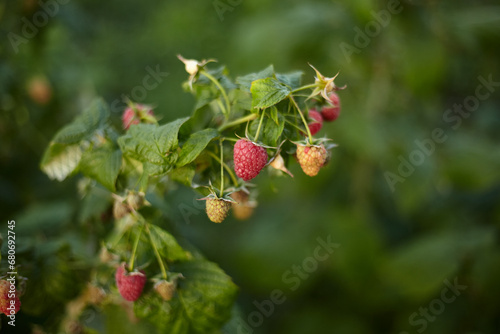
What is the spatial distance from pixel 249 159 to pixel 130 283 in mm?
289

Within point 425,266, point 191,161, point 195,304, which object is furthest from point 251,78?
point 425,266

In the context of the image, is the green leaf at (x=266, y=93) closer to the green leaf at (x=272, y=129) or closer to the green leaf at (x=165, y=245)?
the green leaf at (x=272, y=129)

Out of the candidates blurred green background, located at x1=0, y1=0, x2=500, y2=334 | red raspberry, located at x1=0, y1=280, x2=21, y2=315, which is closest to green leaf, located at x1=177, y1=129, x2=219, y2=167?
red raspberry, located at x1=0, y1=280, x2=21, y2=315

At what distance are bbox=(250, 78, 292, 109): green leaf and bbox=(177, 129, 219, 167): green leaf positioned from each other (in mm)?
88

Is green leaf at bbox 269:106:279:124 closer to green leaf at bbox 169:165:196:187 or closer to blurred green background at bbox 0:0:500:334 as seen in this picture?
green leaf at bbox 169:165:196:187

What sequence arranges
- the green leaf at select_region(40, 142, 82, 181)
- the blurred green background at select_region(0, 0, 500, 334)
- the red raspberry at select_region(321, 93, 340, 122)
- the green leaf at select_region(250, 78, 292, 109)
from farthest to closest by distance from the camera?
the blurred green background at select_region(0, 0, 500, 334) < the green leaf at select_region(40, 142, 82, 181) < the red raspberry at select_region(321, 93, 340, 122) < the green leaf at select_region(250, 78, 292, 109)

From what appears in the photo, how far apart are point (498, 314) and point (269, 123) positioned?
1190mm

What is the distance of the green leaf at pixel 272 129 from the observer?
2.13ft

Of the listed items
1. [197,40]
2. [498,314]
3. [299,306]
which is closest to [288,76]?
[498,314]

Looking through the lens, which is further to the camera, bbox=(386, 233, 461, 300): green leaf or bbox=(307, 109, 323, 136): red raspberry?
bbox=(386, 233, 461, 300): green leaf

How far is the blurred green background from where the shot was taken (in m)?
1.41

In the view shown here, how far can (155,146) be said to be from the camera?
674 millimetres

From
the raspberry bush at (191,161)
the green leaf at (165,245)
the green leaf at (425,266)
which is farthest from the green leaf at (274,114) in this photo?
the green leaf at (425,266)

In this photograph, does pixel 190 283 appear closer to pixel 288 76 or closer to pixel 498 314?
pixel 288 76
